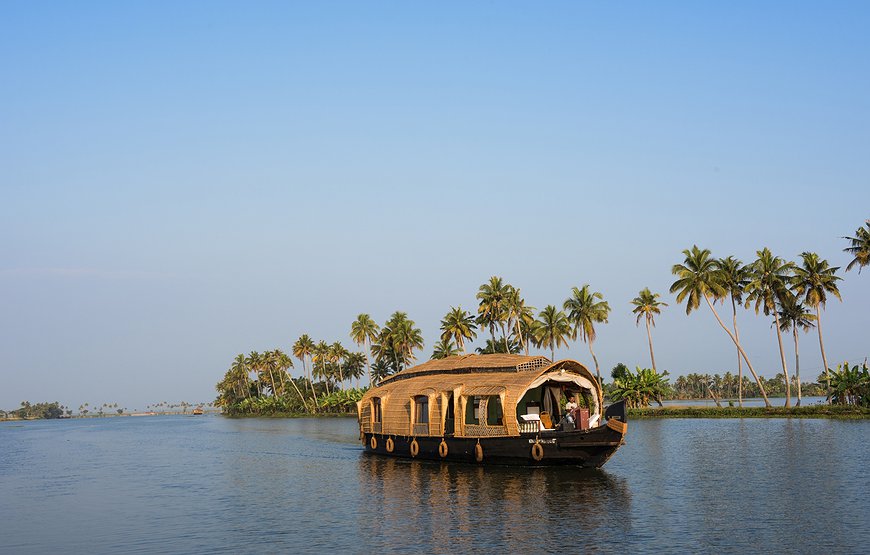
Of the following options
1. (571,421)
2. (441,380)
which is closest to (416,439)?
(441,380)

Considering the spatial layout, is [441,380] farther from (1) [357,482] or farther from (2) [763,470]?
(2) [763,470]

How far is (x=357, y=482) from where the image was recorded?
35.1m

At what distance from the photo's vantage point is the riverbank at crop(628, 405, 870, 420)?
207 feet

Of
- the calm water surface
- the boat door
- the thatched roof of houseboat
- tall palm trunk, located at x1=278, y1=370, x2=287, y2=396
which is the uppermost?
tall palm trunk, located at x1=278, y1=370, x2=287, y2=396

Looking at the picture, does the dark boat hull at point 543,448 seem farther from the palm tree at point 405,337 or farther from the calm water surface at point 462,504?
the palm tree at point 405,337

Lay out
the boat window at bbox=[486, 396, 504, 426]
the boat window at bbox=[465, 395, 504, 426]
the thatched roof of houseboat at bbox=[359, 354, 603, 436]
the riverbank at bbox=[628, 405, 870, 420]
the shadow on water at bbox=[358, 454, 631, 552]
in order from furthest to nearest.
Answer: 1. the riverbank at bbox=[628, 405, 870, 420]
2. the boat window at bbox=[486, 396, 504, 426]
3. the boat window at bbox=[465, 395, 504, 426]
4. the thatched roof of houseboat at bbox=[359, 354, 603, 436]
5. the shadow on water at bbox=[358, 454, 631, 552]

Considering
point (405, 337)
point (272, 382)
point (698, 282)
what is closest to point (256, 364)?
point (272, 382)

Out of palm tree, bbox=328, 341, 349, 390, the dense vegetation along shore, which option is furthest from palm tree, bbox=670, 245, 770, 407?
palm tree, bbox=328, 341, 349, 390

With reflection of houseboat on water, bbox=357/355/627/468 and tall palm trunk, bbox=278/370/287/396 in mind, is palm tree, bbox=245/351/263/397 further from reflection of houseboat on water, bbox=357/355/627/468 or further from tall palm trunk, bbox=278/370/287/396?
reflection of houseboat on water, bbox=357/355/627/468

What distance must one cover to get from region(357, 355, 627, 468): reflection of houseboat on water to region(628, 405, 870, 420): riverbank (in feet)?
115

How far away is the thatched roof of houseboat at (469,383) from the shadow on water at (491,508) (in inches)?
115

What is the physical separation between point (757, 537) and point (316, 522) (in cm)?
1346

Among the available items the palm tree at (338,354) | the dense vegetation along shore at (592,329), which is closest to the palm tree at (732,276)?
the dense vegetation along shore at (592,329)

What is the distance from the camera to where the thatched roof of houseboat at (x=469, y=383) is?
34.8 m
